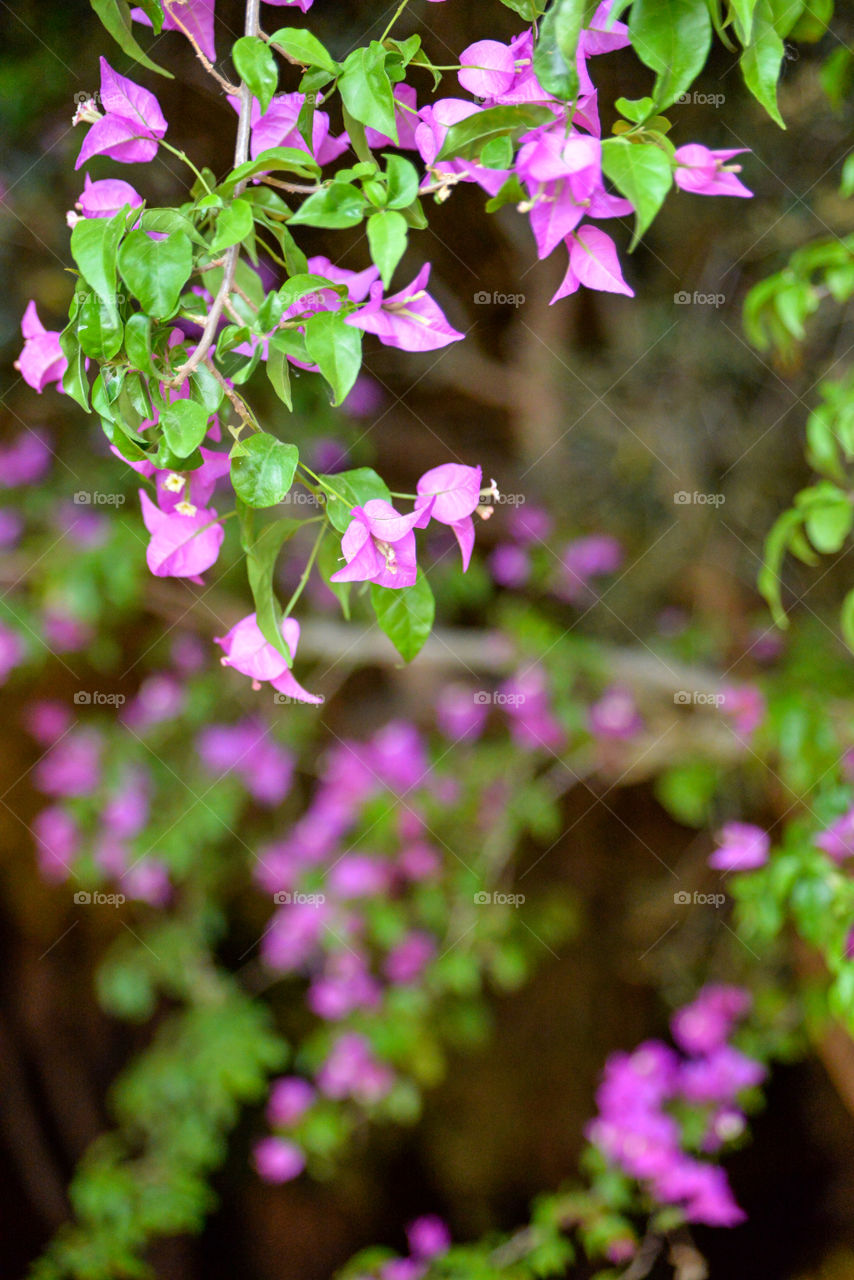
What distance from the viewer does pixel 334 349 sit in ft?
1.21

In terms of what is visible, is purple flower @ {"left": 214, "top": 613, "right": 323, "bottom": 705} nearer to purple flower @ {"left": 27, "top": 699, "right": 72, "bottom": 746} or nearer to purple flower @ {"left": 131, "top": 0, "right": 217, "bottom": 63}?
purple flower @ {"left": 131, "top": 0, "right": 217, "bottom": 63}

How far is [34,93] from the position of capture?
1168mm

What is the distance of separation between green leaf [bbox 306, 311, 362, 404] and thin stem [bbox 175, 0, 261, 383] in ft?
0.15

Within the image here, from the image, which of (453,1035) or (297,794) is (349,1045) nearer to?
(453,1035)

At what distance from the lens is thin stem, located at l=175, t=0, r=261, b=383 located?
0.39m

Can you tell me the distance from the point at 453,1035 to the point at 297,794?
1.94 ft

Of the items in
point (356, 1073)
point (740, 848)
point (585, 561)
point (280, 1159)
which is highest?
point (740, 848)

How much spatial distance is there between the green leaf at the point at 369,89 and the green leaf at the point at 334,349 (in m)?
0.08

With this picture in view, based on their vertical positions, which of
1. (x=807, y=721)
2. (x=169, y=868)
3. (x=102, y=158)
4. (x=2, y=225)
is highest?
(x=102, y=158)

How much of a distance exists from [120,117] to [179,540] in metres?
0.22

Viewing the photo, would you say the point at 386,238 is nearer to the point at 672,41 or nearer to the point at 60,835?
the point at 672,41

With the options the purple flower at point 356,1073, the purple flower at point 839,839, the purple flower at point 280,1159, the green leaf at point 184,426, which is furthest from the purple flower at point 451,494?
the purple flower at point 280,1159

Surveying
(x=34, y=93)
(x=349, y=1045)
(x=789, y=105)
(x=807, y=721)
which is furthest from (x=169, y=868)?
(x=789, y=105)

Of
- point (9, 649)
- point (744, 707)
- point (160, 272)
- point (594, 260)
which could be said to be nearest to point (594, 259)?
point (594, 260)
